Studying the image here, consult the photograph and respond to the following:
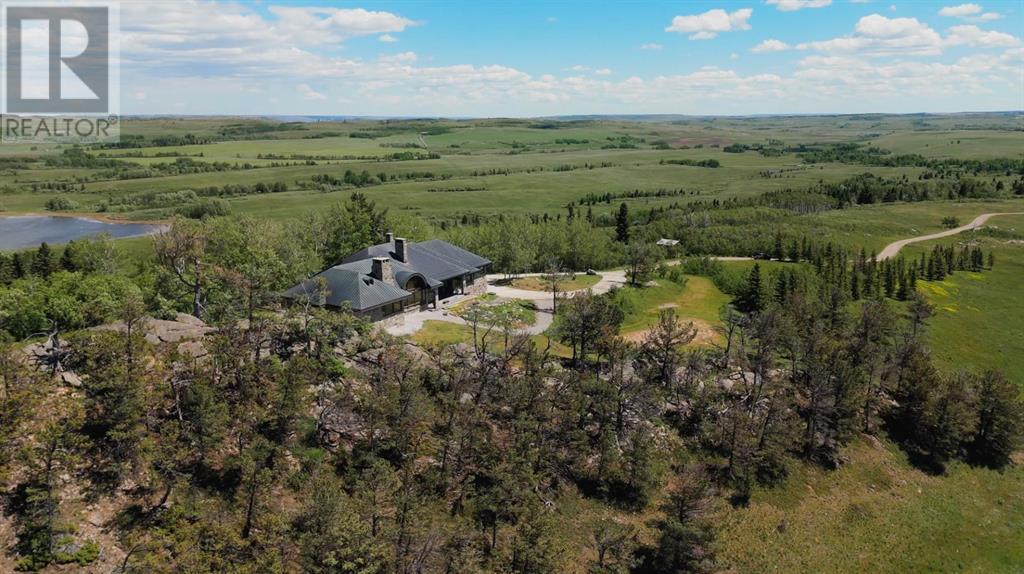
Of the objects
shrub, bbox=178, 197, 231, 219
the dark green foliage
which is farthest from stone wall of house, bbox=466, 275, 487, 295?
shrub, bbox=178, 197, 231, 219

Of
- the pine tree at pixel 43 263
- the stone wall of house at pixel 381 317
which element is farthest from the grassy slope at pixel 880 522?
the pine tree at pixel 43 263

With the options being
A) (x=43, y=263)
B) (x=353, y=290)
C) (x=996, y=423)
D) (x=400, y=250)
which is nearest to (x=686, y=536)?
(x=996, y=423)

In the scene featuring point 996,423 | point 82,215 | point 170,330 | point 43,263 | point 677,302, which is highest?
point 82,215

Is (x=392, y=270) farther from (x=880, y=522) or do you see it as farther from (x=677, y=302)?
(x=880, y=522)

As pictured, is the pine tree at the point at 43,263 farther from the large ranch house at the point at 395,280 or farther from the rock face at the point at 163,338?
the rock face at the point at 163,338

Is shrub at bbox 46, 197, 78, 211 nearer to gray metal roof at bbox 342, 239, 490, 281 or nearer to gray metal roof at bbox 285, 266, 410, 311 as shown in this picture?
gray metal roof at bbox 342, 239, 490, 281
